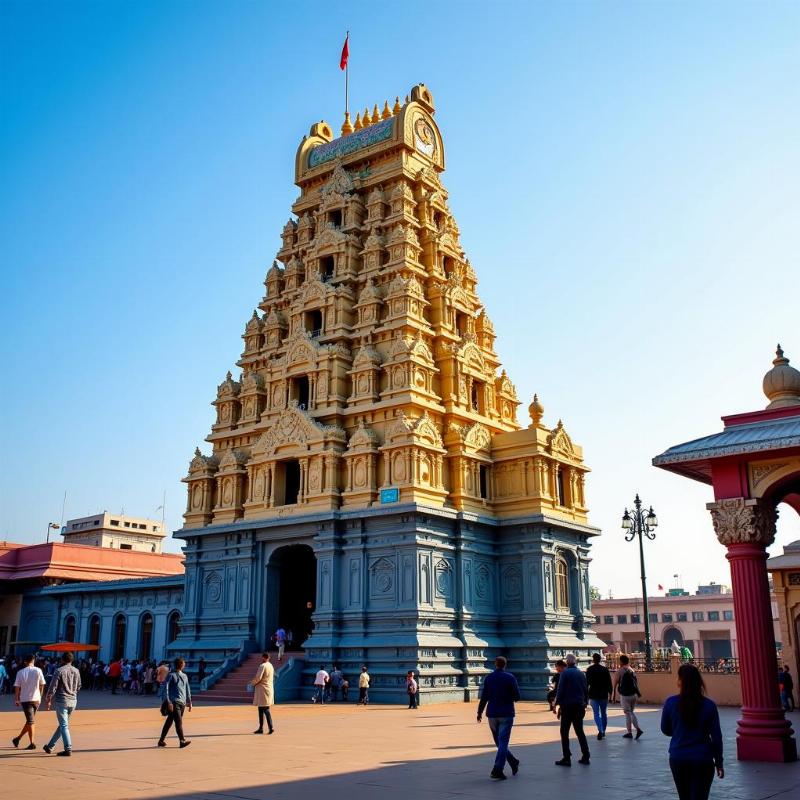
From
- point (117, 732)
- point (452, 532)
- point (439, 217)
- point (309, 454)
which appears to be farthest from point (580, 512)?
point (117, 732)

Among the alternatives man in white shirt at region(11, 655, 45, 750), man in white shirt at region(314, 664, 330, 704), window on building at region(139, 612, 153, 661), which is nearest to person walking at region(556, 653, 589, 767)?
man in white shirt at region(11, 655, 45, 750)

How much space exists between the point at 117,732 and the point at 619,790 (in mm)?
13835

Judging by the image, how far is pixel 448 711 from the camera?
96.9 feet

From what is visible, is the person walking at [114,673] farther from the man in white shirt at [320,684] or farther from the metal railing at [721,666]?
the metal railing at [721,666]

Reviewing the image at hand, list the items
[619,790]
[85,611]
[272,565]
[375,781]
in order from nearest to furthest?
[619,790] < [375,781] < [272,565] < [85,611]

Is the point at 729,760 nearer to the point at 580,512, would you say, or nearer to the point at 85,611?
the point at 580,512

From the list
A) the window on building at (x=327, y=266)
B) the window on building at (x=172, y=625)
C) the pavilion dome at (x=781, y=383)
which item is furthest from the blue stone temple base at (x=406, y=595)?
the pavilion dome at (x=781, y=383)

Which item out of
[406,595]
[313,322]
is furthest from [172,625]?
[406,595]

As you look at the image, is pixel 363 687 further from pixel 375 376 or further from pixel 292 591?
pixel 375 376

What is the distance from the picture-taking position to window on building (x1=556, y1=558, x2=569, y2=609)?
39.4m

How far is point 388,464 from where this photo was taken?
120ft

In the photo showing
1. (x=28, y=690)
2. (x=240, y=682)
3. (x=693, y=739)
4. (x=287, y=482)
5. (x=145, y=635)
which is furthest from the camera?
(x=145, y=635)

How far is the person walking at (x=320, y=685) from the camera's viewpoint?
32625 mm

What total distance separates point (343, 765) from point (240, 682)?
21548 millimetres
